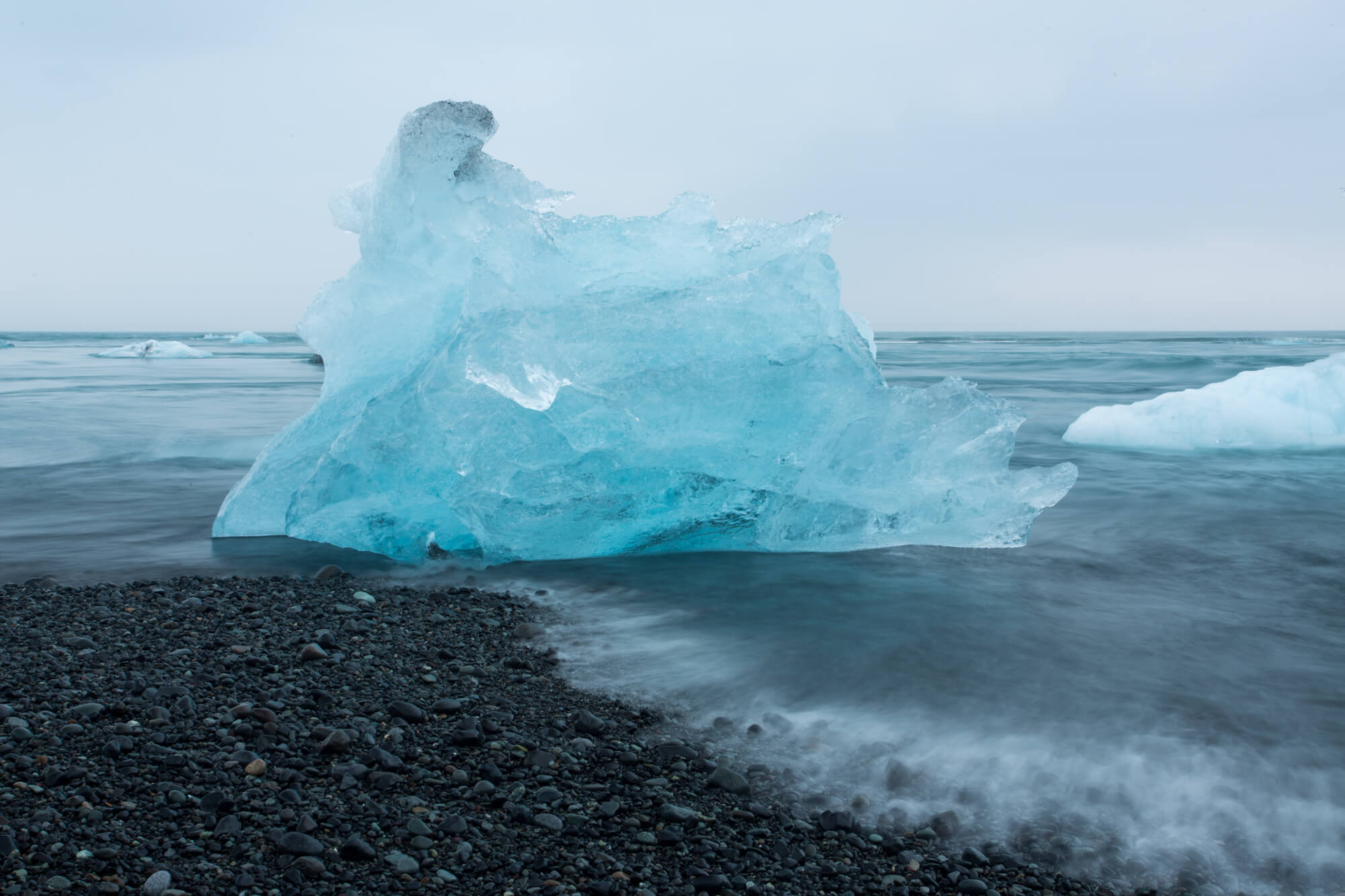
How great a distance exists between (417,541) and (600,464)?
1362mm

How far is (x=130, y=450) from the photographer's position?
11.2 m

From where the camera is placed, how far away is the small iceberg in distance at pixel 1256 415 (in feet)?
37.1

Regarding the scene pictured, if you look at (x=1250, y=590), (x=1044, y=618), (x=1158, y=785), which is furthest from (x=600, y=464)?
(x=1250, y=590)

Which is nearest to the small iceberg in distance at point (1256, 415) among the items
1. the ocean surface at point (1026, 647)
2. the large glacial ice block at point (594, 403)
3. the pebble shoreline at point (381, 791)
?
the ocean surface at point (1026, 647)

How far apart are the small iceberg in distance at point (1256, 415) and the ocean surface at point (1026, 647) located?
181 cm

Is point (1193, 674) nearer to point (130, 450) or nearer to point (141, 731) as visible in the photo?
point (141, 731)

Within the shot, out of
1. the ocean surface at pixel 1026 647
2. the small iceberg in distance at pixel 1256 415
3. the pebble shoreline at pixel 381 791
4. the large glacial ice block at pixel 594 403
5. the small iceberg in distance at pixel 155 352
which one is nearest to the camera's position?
the pebble shoreline at pixel 381 791

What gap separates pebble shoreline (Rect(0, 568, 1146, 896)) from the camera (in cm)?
243

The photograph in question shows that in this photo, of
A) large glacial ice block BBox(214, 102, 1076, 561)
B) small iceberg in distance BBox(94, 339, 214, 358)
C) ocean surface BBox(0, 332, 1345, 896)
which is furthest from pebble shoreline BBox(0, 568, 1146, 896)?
small iceberg in distance BBox(94, 339, 214, 358)

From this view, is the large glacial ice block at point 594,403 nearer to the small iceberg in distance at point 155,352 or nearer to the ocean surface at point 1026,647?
the ocean surface at point 1026,647

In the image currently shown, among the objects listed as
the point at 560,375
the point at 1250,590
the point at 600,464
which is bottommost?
the point at 1250,590

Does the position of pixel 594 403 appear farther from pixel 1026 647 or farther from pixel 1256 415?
pixel 1256 415

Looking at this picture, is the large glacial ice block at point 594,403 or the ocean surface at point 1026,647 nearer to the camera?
the ocean surface at point 1026,647

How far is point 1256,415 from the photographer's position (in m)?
11.4
